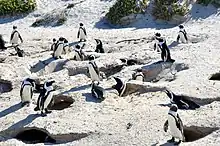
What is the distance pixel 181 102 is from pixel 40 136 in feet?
13.0

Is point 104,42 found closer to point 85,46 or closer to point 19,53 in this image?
point 85,46

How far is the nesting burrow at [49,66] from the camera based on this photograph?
19.7m

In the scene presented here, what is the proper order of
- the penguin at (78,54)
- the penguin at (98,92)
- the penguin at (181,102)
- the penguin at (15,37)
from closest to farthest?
the penguin at (181,102) < the penguin at (98,92) < the penguin at (78,54) < the penguin at (15,37)

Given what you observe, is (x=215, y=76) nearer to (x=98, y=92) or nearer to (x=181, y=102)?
(x=181, y=102)

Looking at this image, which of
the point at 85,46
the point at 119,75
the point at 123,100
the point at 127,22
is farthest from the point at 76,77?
the point at 127,22

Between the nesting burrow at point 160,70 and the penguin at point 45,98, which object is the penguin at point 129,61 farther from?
the penguin at point 45,98

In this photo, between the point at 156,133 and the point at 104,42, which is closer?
the point at 156,133

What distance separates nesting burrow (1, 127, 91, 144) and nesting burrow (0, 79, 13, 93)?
3.27 metres

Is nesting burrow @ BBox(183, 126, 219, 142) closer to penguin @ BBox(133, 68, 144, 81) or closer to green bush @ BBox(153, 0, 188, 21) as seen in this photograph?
penguin @ BBox(133, 68, 144, 81)

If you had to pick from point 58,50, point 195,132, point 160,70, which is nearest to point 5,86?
point 58,50

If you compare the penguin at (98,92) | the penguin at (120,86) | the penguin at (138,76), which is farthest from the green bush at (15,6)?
the penguin at (98,92)

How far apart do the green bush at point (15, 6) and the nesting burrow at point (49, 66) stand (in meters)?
9.20

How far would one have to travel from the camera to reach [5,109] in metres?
16.3

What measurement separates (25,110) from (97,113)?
219 centimetres
